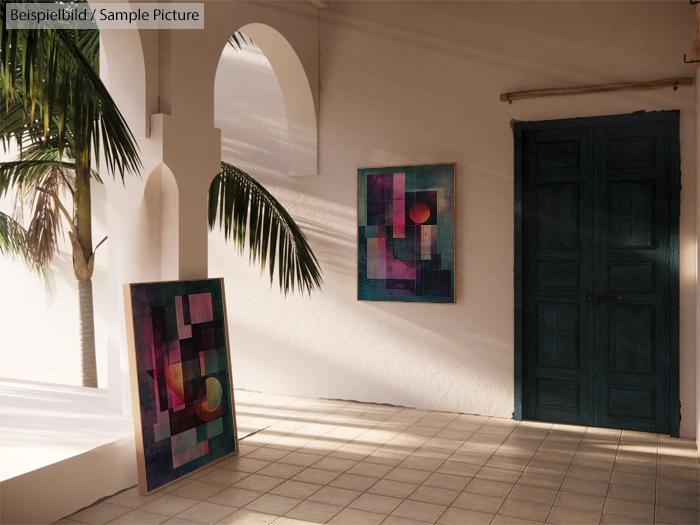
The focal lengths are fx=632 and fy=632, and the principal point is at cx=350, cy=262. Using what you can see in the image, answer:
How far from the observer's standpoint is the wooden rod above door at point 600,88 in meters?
4.73

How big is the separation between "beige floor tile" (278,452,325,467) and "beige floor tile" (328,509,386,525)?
32.2 inches

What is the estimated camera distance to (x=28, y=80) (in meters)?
2.40

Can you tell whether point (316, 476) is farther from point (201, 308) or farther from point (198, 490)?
point (201, 308)

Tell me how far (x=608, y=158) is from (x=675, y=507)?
8.70 feet

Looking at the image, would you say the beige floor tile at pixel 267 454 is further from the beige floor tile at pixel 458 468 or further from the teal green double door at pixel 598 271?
the teal green double door at pixel 598 271

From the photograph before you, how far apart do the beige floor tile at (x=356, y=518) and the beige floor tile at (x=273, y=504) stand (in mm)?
282

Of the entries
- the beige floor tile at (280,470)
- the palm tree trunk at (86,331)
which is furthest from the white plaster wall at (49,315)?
the beige floor tile at (280,470)

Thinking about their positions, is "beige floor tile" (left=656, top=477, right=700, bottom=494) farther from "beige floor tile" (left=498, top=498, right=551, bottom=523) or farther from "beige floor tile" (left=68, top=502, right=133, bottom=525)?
"beige floor tile" (left=68, top=502, right=133, bottom=525)

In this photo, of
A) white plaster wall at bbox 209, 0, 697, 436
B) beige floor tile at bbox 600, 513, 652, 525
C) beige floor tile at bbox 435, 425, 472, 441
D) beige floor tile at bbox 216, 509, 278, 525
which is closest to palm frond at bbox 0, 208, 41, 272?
A: white plaster wall at bbox 209, 0, 697, 436

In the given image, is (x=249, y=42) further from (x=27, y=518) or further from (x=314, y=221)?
(x=27, y=518)

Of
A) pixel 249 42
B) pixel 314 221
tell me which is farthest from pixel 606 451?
pixel 249 42

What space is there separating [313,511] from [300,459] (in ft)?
2.87

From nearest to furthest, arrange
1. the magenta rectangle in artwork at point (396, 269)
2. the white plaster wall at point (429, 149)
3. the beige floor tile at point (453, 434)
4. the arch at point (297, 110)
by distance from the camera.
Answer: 1. the beige floor tile at point (453, 434)
2. the white plaster wall at point (429, 149)
3. the magenta rectangle in artwork at point (396, 269)
4. the arch at point (297, 110)

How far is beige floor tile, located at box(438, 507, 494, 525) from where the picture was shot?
319cm
